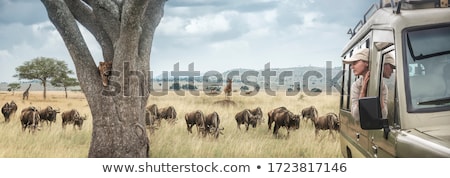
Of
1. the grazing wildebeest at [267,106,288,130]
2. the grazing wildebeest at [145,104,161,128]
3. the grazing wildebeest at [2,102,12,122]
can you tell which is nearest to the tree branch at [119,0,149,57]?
the grazing wildebeest at [145,104,161,128]

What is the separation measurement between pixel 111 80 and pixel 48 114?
4.32m

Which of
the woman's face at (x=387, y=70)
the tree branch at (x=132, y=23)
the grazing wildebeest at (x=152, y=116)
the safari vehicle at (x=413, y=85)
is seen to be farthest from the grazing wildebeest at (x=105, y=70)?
the woman's face at (x=387, y=70)

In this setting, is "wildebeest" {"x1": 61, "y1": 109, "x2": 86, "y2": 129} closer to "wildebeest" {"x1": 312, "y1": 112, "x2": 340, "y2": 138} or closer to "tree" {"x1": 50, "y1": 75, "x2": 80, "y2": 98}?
"tree" {"x1": 50, "y1": 75, "x2": 80, "y2": 98}

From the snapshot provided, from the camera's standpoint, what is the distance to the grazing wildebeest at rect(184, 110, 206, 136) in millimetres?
10500

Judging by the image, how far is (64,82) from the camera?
10.2m

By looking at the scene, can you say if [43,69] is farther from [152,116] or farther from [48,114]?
[152,116]

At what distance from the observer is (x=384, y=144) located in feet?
14.4

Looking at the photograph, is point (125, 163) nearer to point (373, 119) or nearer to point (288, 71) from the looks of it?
point (288, 71)

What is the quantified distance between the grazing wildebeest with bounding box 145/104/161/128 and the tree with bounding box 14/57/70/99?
1.53m

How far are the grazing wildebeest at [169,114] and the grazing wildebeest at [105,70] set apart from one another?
3.42 m

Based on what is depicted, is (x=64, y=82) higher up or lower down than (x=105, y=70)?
lower down

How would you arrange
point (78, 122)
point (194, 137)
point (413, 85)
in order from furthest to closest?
point (78, 122)
point (194, 137)
point (413, 85)

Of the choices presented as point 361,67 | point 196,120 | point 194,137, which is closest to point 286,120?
point 196,120

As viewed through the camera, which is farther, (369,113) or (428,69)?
(428,69)
